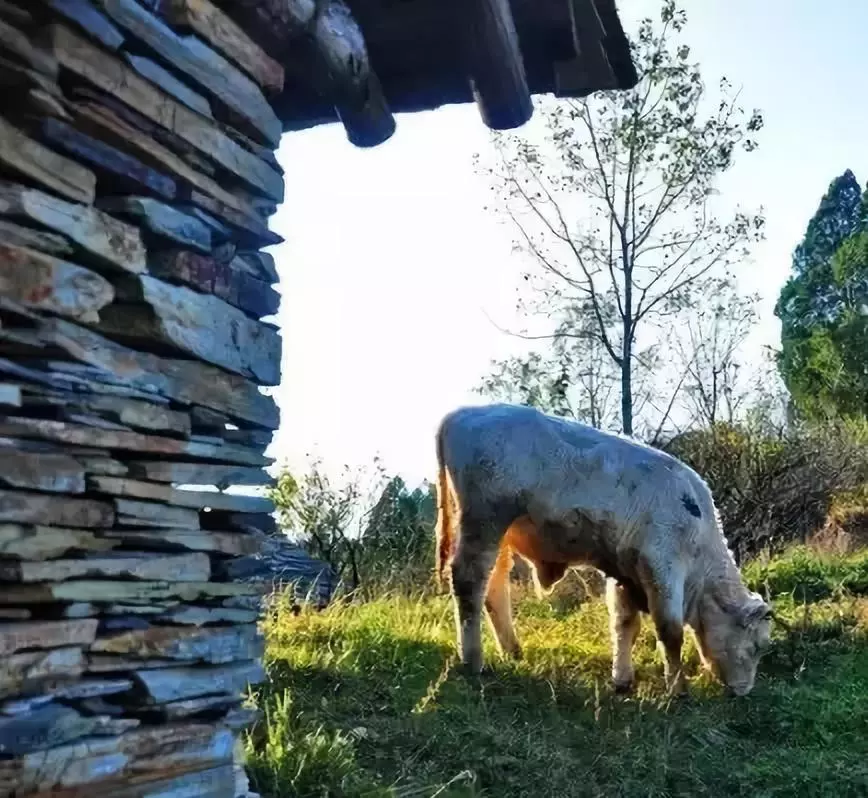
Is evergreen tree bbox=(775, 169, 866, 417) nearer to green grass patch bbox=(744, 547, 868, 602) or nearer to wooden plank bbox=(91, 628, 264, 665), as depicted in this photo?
green grass patch bbox=(744, 547, 868, 602)

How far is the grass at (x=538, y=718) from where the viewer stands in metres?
5.42

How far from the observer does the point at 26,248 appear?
270cm

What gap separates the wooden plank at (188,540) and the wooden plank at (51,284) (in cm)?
59

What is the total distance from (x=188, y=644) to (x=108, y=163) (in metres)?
1.35

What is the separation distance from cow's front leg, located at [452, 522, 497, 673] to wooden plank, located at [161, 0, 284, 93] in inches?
185

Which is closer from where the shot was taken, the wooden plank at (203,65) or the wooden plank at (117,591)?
the wooden plank at (117,591)

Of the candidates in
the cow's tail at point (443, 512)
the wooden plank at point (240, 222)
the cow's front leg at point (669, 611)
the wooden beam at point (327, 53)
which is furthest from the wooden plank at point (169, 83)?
the cow's front leg at point (669, 611)

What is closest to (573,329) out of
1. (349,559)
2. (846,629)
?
Result: (349,559)

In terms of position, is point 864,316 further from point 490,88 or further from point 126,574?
point 126,574

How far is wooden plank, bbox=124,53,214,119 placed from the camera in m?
3.04

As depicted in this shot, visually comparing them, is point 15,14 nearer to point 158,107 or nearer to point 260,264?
point 158,107

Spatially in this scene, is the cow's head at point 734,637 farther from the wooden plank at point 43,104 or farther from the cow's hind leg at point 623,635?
the wooden plank at point 43,104

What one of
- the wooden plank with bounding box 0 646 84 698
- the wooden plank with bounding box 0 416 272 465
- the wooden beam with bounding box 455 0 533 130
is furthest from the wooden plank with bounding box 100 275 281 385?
the wooden beam with bounding box 455 0 533 130

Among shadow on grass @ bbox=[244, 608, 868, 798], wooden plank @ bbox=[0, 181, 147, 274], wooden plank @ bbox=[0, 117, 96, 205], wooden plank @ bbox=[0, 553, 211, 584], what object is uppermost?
wooden plank @ bbox=[0, 117, 96, 205]
